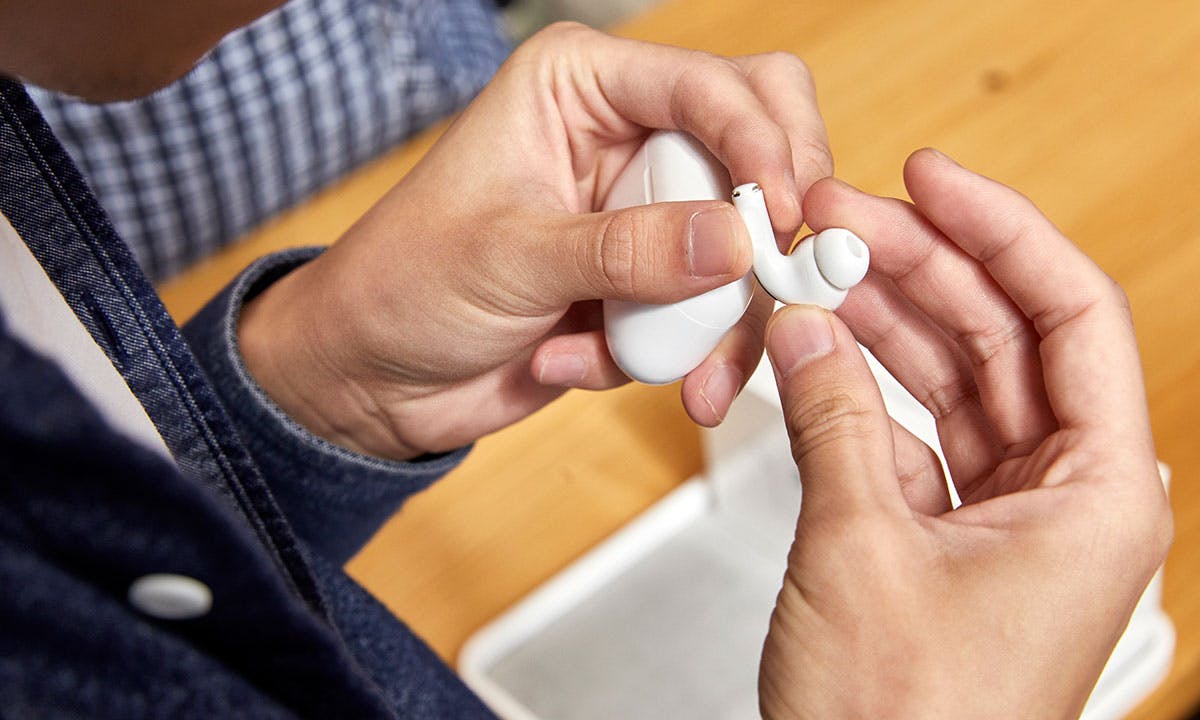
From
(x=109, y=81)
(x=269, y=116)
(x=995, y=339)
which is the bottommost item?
(x=269, y=116)

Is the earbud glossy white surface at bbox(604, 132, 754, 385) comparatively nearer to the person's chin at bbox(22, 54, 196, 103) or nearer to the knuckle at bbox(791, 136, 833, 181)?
the knuckle at bbox(791, 136, 833, 181)

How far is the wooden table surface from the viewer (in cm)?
75

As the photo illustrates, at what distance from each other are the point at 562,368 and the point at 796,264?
174 millimetres

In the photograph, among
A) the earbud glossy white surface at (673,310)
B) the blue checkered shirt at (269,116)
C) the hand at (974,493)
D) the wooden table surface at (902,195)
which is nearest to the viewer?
the hand at (974,493)

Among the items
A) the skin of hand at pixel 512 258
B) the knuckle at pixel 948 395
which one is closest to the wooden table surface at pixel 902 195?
the skin of hand at pixel 512 258

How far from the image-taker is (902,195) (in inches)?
33.7

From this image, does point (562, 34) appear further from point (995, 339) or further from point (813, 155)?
point (995, 339)

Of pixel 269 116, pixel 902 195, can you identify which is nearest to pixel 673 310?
pixel 902 195

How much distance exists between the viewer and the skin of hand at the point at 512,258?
0.58 m

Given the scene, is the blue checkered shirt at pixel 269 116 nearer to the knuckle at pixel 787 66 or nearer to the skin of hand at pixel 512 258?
the skin of hand at pixel 512 258

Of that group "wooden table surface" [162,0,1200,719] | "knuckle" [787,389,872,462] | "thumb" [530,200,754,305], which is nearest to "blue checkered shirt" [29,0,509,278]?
"wooden table surface" [162,0,1200,719]

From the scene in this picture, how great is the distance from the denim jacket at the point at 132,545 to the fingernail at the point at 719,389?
21cm

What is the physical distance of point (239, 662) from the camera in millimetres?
374

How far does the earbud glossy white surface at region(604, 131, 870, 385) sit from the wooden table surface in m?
0.23
